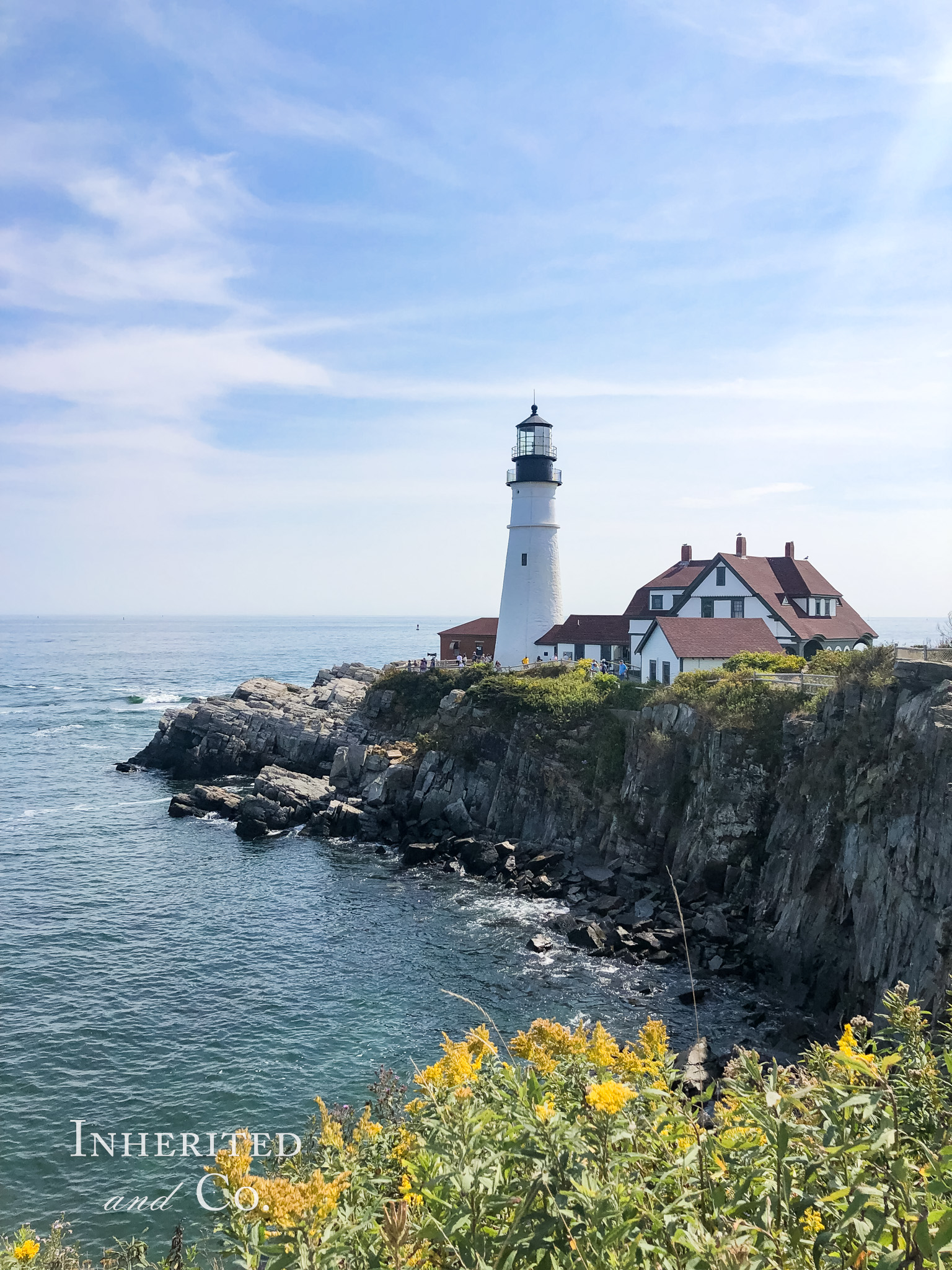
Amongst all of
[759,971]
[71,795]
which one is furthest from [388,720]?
[759,971]

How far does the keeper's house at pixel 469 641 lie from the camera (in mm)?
64062

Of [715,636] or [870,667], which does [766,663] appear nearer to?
[715,636]

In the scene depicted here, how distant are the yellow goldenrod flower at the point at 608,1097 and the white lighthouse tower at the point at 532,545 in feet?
167

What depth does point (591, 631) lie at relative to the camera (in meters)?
55.1

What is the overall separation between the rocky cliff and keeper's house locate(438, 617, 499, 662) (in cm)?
1015

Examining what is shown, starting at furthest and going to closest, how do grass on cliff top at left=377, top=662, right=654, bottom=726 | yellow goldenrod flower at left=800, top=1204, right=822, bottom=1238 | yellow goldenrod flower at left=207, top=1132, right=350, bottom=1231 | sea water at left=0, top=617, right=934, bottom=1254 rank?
grass on cliff top at left=377, top=662, right=654, bottom=726 → sea water at left=0, top=617, right=934, bottom=1254 → yellow goldenrod flower at left=800, top=1204, right=822, bottom=1238 → yellow goldenrod flower at left=207, top=1132, right=350, bottom=1231

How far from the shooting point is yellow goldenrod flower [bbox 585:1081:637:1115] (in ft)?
15.0

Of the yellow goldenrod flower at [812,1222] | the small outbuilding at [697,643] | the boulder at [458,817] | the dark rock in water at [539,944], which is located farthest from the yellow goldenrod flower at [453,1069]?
the small outbuilding at [697,643]

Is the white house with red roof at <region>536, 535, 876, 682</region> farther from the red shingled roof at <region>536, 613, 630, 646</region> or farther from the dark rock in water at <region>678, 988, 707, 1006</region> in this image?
the dark rock in water at <region>678, 988, 707, 1006</region>

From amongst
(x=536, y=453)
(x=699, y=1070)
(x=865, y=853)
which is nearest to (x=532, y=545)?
(x=536, y=453)

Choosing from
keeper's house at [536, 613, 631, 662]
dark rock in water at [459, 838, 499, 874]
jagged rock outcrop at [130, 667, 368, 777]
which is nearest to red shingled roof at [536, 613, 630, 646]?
keeper's house at [536, 613, 631, 662]

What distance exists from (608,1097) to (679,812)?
1244 inches

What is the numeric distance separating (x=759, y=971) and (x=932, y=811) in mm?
8264

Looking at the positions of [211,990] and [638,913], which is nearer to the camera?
[211,990]
